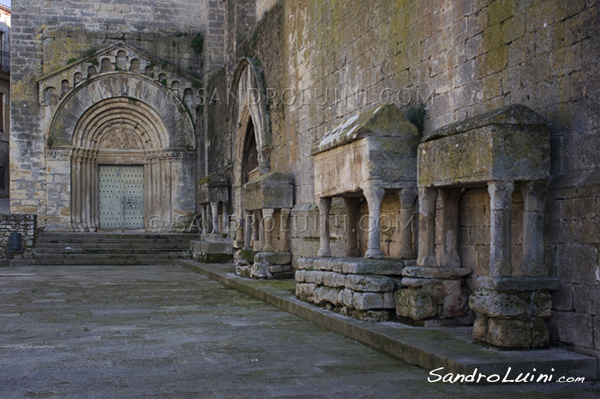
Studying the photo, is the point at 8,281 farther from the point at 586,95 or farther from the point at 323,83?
the point at 586,95

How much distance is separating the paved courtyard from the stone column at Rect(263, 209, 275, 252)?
2040mm

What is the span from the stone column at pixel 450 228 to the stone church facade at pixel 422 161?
0.5 inches

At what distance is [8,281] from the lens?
39.5ft

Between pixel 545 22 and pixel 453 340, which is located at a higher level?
pixel 545 22

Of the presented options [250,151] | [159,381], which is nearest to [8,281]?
[250,151]

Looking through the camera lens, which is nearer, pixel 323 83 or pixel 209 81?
A: pixel 323 83

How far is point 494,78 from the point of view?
568 centimetres

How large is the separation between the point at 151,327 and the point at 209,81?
1373cm

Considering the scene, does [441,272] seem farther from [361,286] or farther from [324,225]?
[324,225]

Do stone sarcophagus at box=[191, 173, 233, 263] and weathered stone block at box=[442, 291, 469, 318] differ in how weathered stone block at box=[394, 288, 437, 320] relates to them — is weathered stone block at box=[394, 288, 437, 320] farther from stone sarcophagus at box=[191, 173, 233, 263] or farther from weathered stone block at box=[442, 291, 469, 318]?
stone sarcophagus at box=[191, 173, 233, 263]

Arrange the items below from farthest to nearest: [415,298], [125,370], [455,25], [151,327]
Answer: [151,327]
[455,25]
[415,298]
[125,370]

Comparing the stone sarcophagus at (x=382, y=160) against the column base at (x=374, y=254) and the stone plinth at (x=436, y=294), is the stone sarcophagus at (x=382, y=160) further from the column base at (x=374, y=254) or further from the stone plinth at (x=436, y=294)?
the stone plinth at (x=436, y=294)

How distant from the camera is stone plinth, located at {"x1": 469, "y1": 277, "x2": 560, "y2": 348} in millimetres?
4785

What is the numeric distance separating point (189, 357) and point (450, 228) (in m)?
2.41
